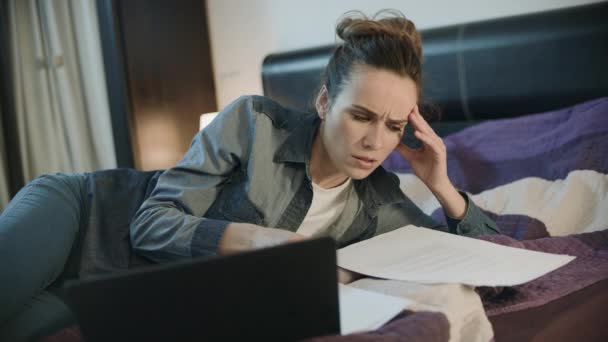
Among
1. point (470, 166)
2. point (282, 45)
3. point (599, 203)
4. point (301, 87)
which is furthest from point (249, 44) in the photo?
point (599, 203)

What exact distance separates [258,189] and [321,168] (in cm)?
16

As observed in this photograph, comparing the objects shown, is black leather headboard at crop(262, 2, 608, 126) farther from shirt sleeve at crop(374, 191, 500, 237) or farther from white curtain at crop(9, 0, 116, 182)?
white curtain at crop(9, 0, 116, 182)

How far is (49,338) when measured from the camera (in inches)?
31.8

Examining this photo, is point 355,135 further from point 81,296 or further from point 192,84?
point 192,84

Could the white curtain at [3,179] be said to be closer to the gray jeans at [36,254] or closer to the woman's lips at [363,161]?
the gray jeans at [36,254]

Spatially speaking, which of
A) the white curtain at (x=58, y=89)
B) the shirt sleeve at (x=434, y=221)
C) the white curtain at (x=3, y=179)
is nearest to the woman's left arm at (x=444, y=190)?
the shirt sleeve at (x=434, y=221)

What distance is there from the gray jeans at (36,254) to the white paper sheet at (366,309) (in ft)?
1.63

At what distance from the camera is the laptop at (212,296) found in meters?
0.53

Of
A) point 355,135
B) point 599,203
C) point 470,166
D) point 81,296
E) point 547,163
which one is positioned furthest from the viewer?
point 470,166

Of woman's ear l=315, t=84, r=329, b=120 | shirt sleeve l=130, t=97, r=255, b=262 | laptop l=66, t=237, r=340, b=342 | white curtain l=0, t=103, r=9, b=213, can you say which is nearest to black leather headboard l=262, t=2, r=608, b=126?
woman's ear l=315, t=84, r=329, b=120

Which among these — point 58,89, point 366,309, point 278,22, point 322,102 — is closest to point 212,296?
point 366,309

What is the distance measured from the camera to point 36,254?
40.1 inches

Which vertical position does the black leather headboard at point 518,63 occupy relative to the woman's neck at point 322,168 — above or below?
above

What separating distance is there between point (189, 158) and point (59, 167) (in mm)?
1886
